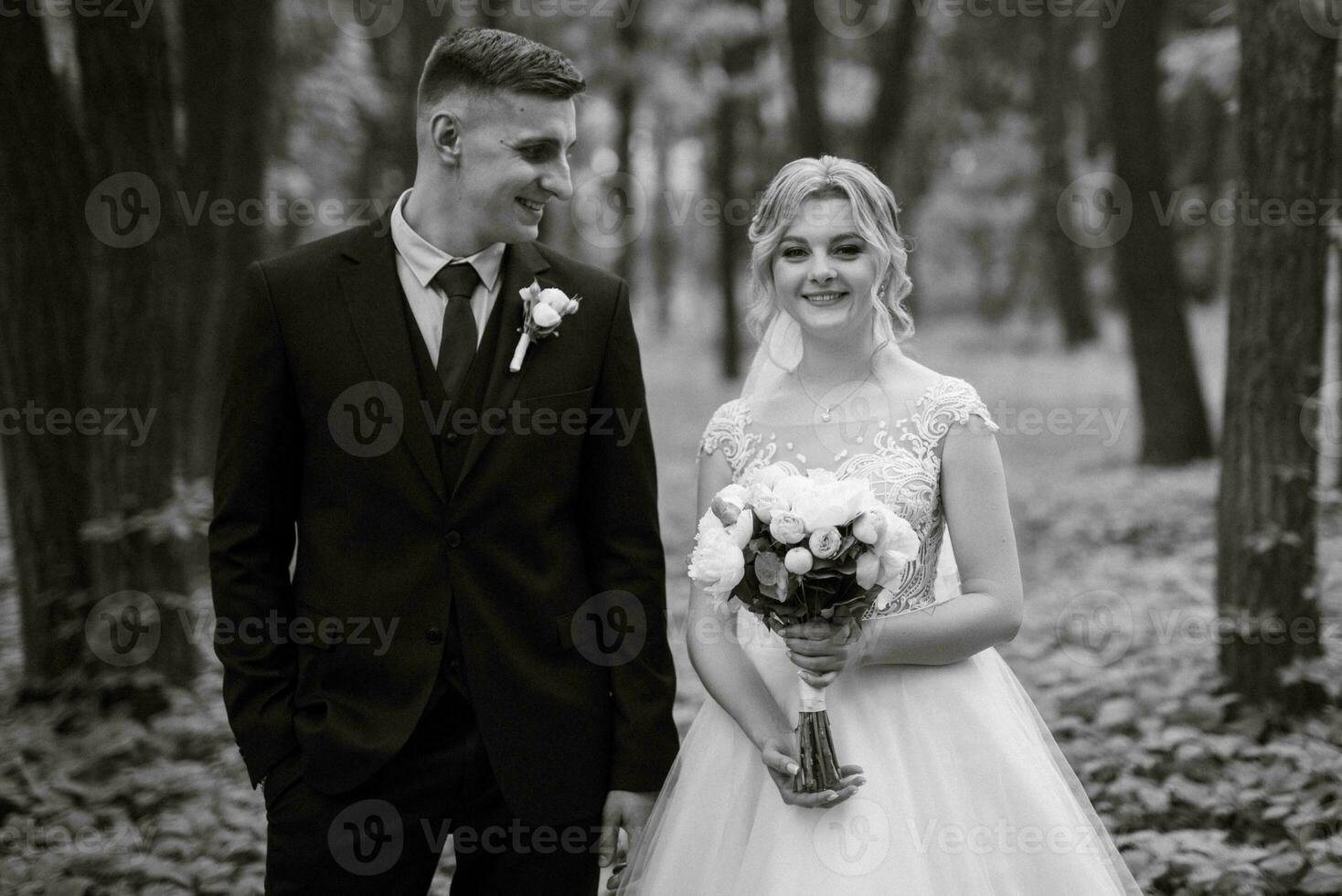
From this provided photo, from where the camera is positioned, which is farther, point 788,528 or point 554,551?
point 554,551

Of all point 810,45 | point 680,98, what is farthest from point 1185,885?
point 680,98

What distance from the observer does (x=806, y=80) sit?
1409cm

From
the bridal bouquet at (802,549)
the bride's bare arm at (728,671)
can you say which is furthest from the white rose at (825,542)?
the bride's bare arm at (728,671)

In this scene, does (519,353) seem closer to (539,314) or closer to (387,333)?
(539,314)

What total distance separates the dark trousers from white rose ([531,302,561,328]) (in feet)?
2.93

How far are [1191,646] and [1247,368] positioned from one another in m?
1.77

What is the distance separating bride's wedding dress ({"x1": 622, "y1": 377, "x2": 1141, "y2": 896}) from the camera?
2.79 metres

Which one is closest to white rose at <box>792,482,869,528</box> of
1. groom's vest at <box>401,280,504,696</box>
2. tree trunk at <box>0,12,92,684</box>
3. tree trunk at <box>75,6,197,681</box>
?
groom's vest at <box>401,280,504,696</box>

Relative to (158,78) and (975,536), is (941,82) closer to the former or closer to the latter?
(158,78)

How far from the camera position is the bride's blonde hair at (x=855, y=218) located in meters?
3.07

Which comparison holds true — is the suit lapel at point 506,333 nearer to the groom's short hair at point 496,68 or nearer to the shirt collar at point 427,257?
the shirt collar at point 427,257

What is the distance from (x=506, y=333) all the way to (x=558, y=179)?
386mm

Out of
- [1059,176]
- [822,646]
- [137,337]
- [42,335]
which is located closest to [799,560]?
[822,646]

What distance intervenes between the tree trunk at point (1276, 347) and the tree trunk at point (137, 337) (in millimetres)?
5116
